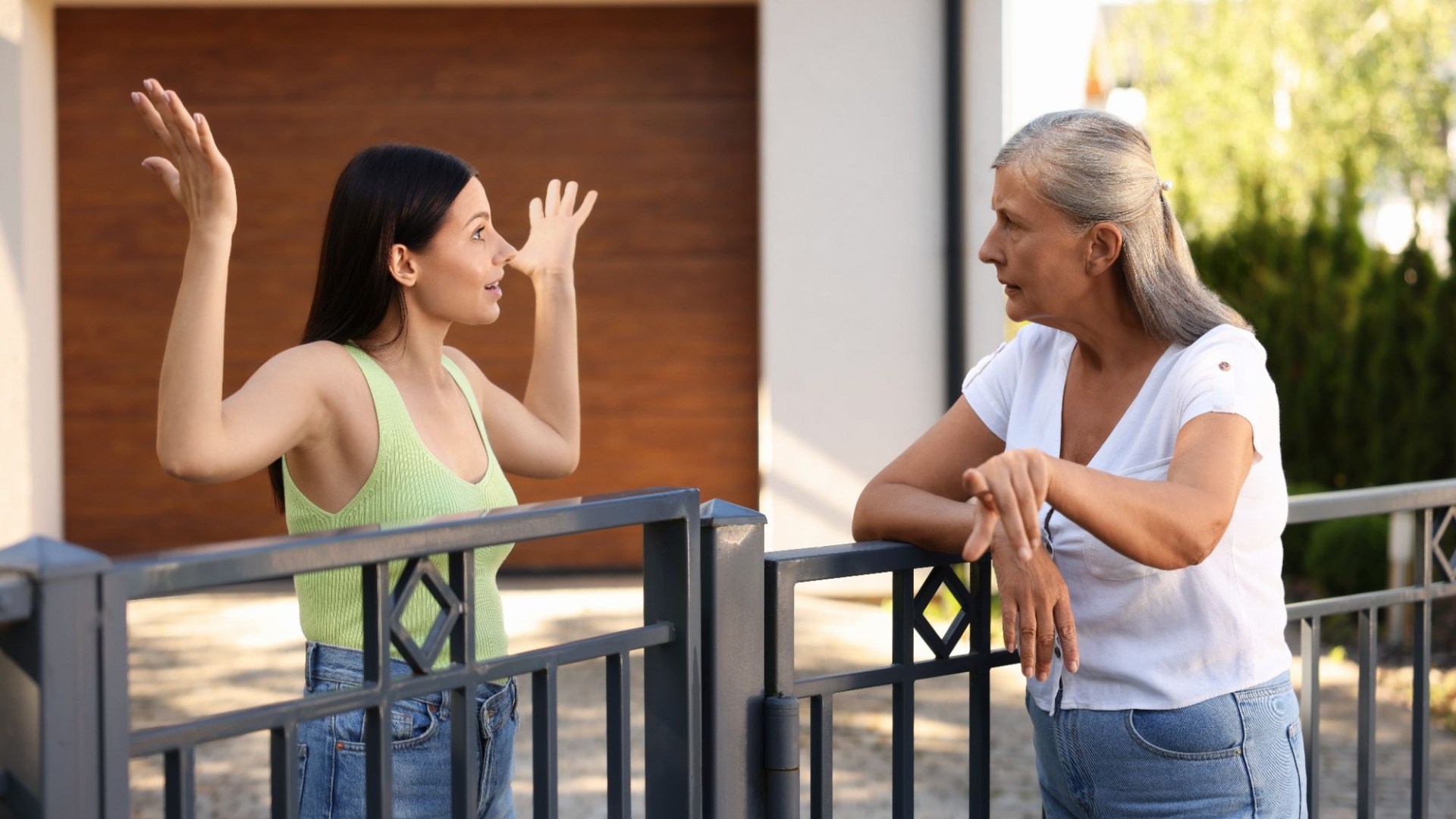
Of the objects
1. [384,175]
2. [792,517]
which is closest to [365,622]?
[384,175]

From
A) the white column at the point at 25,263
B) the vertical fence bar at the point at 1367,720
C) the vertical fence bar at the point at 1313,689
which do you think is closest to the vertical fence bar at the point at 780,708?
the vertical fence bar at the point at 1313,689

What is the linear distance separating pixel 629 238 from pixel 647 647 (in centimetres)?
592

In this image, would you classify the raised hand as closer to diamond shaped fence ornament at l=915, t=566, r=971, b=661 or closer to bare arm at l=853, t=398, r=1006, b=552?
bare arm at l=853, t=398, r=1006, b=552

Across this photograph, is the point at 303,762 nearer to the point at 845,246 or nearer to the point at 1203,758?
the point at 1203,758

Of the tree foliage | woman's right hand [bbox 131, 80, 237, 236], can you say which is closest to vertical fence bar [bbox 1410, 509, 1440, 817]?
woman's right hand [bbox 131, 80, 237, 236]

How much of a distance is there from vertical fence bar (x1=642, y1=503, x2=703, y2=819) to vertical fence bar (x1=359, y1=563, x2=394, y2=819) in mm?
392

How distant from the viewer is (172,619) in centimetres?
700

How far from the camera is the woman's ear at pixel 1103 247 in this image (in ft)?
6.89

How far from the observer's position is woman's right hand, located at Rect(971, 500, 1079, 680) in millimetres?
2008

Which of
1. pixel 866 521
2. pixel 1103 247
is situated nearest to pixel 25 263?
pixel 866 521

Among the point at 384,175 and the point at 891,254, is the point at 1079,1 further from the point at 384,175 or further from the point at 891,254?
the point at 384,175

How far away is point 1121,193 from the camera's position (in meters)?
2.10

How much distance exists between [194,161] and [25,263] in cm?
586

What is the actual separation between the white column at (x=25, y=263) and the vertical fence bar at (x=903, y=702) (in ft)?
18.6
